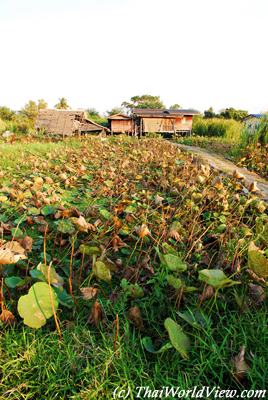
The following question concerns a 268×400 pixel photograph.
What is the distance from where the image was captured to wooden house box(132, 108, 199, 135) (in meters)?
25.2

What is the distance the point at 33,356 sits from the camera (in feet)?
3.88

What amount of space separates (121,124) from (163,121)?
13.5 ft

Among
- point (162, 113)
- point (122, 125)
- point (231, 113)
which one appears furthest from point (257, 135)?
point (231, 113)

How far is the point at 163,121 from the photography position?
25.9 metres

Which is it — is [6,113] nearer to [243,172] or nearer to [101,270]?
[243,172]

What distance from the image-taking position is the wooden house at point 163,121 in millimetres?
25203

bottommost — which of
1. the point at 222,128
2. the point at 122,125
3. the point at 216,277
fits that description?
the point at 216,277

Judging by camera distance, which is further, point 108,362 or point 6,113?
point 6,113

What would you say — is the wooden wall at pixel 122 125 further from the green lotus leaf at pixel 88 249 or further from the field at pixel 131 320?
the green lotus leaf at pixel 88 249

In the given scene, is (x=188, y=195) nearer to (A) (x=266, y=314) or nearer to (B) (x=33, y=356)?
(A) (x=266, y=314)

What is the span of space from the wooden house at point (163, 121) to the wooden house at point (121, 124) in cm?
69

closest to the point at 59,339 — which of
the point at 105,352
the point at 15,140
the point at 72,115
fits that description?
the point at 105,352

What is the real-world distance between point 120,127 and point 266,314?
87.9ft

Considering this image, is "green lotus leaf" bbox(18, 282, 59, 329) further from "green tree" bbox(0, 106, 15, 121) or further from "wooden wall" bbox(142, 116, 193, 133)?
"green tree" bbox(0, 106, 15, 121)
